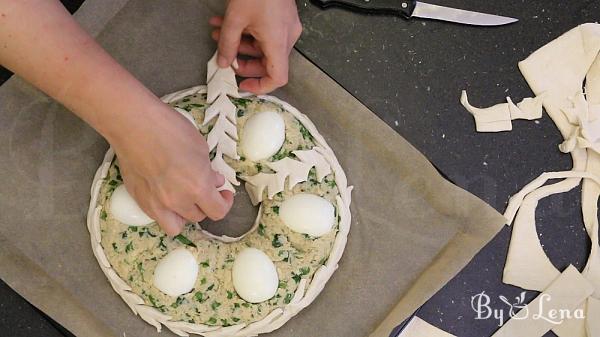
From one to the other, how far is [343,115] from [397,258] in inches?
11.4

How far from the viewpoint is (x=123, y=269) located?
1.13m

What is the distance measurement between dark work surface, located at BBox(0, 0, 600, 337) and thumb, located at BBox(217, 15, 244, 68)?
173 millimetres

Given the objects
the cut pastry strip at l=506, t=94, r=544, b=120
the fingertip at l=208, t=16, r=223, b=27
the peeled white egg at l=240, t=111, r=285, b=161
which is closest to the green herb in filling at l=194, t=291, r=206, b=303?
the peeled white egg at l=240, t=111, r=285, b=161

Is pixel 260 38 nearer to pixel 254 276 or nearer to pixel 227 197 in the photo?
pixel 227 197

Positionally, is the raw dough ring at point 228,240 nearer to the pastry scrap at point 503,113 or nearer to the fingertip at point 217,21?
the fingertip at point 217,21

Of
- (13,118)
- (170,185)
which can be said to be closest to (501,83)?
(170,185)

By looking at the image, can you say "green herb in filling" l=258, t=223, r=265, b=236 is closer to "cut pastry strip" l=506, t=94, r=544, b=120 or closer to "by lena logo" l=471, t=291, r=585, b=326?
"by lena logo" l=471, t=291, r=585, b=326

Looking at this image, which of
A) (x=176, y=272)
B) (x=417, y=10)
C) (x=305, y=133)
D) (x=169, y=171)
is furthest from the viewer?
(x=417, y=10)

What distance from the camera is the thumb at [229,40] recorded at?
111cm

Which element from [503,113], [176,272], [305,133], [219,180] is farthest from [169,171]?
[503,113]

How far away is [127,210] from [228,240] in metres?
0.19

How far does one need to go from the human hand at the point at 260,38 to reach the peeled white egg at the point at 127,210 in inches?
11.3

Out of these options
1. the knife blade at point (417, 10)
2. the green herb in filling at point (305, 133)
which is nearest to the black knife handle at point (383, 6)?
the knife blade at point (417, 10)

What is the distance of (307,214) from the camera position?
111 centimetres
